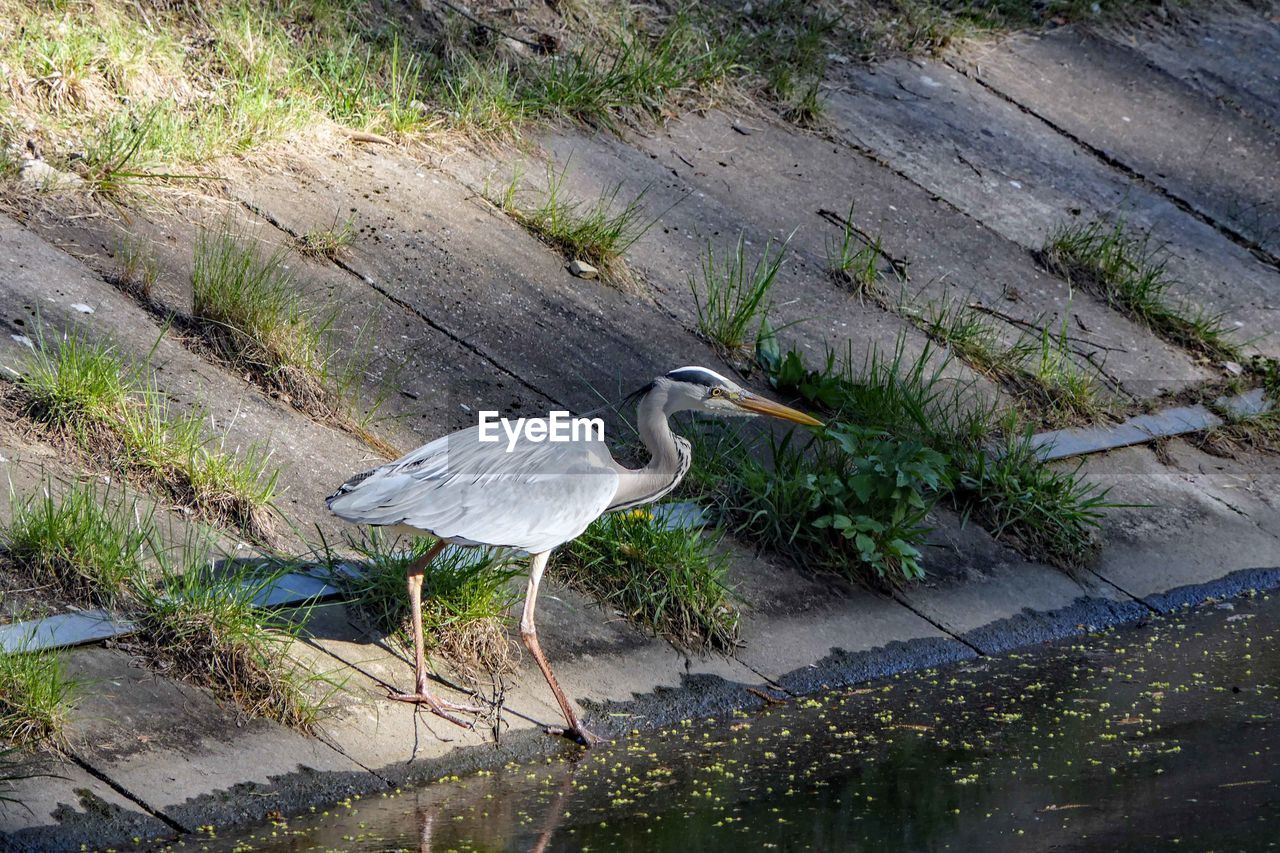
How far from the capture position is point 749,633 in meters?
5.41

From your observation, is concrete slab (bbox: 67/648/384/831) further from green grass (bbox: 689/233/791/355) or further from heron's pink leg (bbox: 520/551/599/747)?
green grass (bbox: 689/233/791/355)

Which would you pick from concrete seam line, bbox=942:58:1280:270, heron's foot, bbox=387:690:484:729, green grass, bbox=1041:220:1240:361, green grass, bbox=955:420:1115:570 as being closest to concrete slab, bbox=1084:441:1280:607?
green grass, bbox=955:420:1115:570

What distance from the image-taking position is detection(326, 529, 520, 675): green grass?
4.97 m

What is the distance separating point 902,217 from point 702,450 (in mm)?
2652

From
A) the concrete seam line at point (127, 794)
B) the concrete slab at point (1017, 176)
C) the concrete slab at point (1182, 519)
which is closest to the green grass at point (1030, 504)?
the concrete slab at point (1182, 519)

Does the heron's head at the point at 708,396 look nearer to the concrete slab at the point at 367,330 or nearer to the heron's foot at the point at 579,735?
the concrete slab at the point at 367,330

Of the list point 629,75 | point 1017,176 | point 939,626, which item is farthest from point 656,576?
point 1017,176

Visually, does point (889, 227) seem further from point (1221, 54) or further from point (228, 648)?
point (228, 648)

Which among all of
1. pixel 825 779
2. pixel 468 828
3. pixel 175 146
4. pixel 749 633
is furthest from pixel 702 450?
pixel 175 146

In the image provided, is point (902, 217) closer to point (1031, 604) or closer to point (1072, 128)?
point (1072, 128)

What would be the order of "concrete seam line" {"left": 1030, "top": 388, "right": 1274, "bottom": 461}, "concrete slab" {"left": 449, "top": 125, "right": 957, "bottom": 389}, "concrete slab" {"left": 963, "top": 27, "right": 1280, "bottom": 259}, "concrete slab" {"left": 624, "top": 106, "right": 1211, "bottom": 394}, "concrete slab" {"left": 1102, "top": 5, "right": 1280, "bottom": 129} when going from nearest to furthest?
1. "concrete seam line" {"left": 1030, "top": 388, "right": 1274, "bottom": 461}
2. "concrete slab" {"left": 449, "top": 125, "right": 957, "bottom": 389}
3. "concrete slab" {"left": 624, "top": 106, "right": 1211, "bottom": 394}
4. "concrete slab" {"left": 963, "top": 27, "right": 1280, "bottom": 259}
5. "concrete slab" {"left": 1102, "top": 5, "right": 1280, "bottom": 129}

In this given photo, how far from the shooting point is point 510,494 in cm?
484

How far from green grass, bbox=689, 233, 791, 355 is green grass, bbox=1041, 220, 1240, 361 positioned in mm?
1657

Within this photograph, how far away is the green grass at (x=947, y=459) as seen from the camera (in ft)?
19.3
